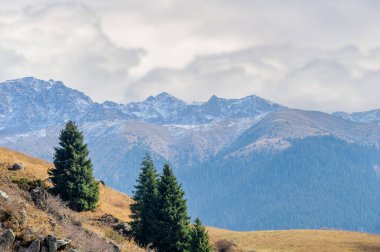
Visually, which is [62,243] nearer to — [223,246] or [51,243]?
[51,243]

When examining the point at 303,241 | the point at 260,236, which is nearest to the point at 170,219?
the point at 303,241

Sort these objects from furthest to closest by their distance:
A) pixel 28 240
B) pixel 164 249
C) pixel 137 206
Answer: pixel 137 206 < pixel 164 249 < pixel 28 240

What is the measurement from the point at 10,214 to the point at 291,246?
187 feet

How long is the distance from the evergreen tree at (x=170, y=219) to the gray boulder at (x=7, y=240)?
2292cm

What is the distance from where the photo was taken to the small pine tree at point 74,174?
52.3 m

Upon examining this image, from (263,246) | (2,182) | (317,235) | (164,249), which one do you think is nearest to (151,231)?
(164,249)

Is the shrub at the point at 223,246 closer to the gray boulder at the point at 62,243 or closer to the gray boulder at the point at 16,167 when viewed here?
the gray boulder at the point at 16,167

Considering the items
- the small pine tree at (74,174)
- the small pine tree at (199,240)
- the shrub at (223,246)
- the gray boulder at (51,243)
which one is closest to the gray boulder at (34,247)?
the gray boulder at (51,243)

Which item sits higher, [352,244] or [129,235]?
[352,244]

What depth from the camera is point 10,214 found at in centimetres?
2802

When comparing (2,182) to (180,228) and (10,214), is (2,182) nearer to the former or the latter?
(10,214)

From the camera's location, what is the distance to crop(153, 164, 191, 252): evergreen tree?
47.9 m

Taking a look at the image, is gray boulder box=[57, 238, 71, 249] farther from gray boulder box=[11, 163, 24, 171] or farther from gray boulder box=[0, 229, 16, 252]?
gray boulder box=[11, 163, 24, 171]

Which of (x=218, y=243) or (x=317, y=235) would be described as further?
(x=317, y=235)
